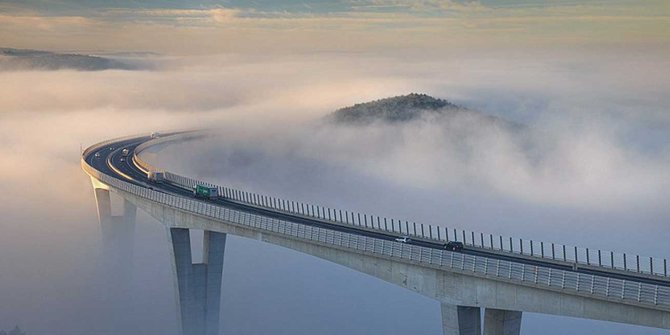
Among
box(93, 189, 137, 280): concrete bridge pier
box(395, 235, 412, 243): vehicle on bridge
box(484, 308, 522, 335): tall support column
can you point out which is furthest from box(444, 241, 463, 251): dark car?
box(93, 189, 137, 280): concrete bridge pier

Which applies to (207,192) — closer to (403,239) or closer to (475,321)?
(403,239)

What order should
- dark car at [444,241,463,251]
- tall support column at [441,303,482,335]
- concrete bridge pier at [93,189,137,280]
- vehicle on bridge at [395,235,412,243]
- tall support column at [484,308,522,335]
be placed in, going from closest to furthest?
tall support column at [484,308,522,335], tall support column at [441,303,482,335], dark car at [444,241,463,251], vehicle on bridge at [395,235,412,243], concrete bridge pier at [93,189,137,280]

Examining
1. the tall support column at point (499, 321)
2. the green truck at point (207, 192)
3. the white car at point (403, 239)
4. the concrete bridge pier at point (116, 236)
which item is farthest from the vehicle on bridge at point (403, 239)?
the concrete bridge pier at point (116, 236)

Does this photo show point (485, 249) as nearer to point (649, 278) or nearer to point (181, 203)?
point (649, 278)

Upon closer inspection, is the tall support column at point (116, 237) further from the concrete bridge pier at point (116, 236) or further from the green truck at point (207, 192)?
the green truck at point (207, 192)

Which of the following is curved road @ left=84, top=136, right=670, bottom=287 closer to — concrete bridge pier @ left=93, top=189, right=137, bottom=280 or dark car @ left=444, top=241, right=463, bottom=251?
dark car @ left=444, top=241, right=463, bottom=251

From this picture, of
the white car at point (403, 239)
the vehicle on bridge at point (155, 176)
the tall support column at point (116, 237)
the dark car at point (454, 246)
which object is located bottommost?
the tall support column at point (116, 237)

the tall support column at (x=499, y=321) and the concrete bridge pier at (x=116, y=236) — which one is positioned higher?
the tall support column at (x=499, y=321)
